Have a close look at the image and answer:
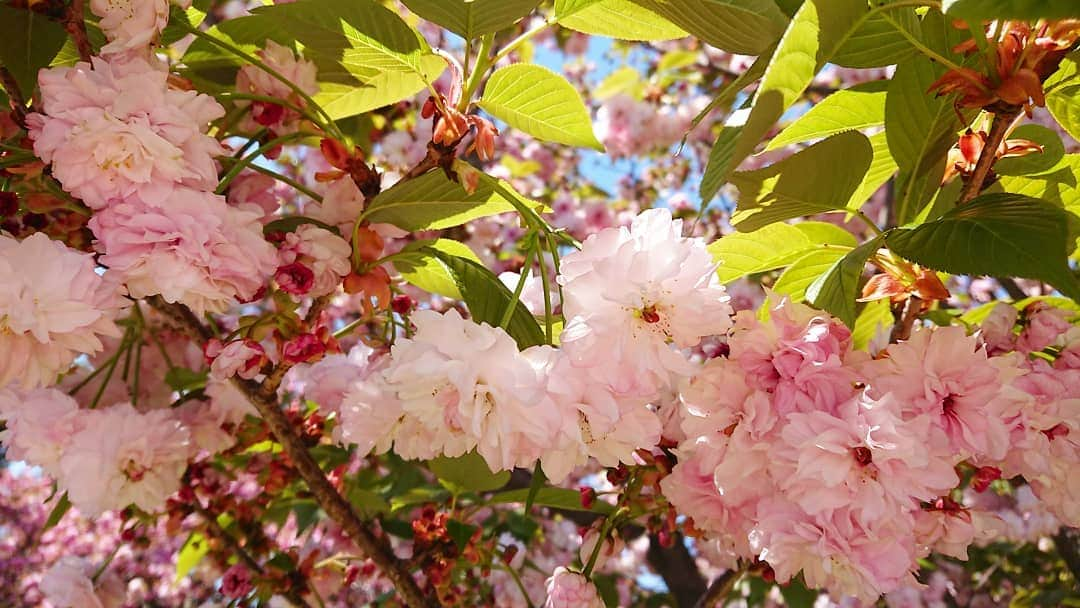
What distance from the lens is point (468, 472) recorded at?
120cm

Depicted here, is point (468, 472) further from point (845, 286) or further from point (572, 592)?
point (845, 286)

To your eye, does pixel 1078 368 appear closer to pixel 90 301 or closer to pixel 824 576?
pixel 824 576

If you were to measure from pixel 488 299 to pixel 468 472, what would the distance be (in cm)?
40

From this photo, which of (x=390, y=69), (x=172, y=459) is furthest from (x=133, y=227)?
(x=172, y=459)

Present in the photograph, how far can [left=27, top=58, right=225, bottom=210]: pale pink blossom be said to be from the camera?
0.71m

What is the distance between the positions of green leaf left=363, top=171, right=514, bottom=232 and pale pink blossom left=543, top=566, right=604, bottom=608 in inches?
16.9

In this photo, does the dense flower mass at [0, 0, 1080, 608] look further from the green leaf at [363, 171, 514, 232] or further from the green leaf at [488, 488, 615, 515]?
the green leaf at [488, 488, 615, 515]

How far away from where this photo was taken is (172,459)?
1.11 m

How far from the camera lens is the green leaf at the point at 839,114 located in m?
0.91

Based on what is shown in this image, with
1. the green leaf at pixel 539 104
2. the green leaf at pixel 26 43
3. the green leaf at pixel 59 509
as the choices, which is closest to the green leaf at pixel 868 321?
the green leaf at pixel 539 104

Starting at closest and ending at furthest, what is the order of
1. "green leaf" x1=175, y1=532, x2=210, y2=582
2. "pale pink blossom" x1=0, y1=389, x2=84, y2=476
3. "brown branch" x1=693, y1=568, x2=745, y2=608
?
"pale pink blossom" x1=0, y1=389, x2=84, y2=476 → "brown branch" x1=693, y1=568, x2=745, y2=608 → "green leaf" x1=175, y1=532, x2=210, y2=582

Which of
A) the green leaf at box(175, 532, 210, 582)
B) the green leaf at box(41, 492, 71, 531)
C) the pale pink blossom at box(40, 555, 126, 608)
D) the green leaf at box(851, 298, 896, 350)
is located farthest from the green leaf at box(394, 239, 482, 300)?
the green leaf at box(175, 532, 210, 582)

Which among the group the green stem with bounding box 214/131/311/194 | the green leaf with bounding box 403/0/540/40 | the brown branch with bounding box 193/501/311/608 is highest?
the green leaf with bounding box 403/0/540/40

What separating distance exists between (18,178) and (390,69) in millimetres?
408
